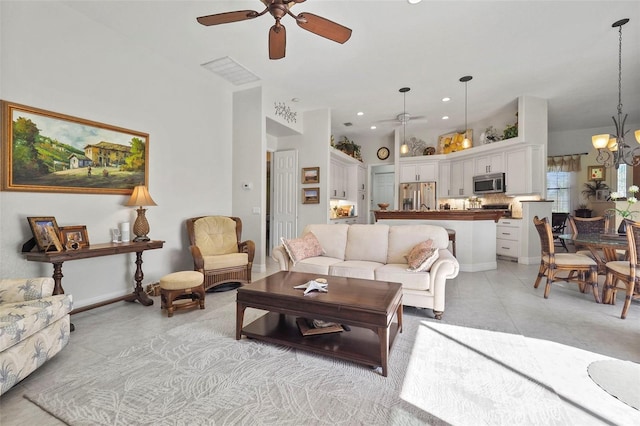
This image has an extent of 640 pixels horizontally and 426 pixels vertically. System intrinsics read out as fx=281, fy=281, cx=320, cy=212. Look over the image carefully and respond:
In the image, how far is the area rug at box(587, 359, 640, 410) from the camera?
1.72m

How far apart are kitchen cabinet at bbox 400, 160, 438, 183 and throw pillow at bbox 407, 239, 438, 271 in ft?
16.1

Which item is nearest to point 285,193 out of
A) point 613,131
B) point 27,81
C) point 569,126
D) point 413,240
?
point 413,240

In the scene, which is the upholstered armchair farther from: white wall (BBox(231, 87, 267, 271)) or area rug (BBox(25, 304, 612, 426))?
area rug (BBox(25, 304, 612, 426))

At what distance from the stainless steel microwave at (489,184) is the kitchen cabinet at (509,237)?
741mm

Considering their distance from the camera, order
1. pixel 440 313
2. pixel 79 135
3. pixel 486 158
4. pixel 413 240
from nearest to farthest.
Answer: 1. pixel 440 313
2. pixel 79 135
3. pixel 413 240
4. pixel 486 158

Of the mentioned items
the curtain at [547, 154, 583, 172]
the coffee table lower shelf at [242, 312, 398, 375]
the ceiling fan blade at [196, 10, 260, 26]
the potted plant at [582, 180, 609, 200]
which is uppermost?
the ceiling fan blade at [196, 10, 260, 26]

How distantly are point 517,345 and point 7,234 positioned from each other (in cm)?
467

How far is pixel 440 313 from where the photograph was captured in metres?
2.90

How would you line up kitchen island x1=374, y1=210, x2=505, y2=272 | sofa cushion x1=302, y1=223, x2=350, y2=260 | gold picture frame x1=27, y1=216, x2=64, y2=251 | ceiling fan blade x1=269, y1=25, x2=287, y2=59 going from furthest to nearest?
kitchen island x1=374, y1=210, x2=505, y2=272 < sofa cushion x1=302, y1=223, x2=350, y2=260 < gold picture frame x1=27, y1=216, x2=64, y2=251 < ceiling fan blade x1=269, y1=25, x2=287, y2=59

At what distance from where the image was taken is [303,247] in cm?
368

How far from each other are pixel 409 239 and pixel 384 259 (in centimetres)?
41

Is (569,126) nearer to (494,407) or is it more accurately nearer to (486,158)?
(486,158)

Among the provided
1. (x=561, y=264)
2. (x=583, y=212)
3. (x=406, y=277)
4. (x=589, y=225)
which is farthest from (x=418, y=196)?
(x=406, y=277)

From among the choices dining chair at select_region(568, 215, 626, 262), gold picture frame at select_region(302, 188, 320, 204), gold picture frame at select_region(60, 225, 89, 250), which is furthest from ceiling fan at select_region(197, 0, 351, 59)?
dining chair at select_region(568, 215, 626, 262)
